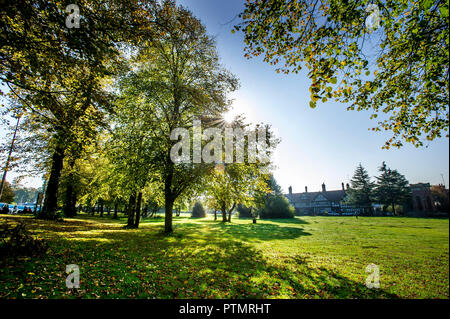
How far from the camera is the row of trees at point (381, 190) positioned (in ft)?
189

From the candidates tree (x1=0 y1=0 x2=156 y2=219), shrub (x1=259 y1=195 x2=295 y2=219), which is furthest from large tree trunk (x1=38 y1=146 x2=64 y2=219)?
shrub (x1=259 y1=195 x2=295 y2=219)

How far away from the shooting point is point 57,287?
474 cm

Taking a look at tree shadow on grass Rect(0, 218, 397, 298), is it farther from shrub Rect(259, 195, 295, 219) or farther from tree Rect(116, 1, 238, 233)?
shrub Rect(259, 195, 295, 219)

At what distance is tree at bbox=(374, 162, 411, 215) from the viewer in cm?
5744

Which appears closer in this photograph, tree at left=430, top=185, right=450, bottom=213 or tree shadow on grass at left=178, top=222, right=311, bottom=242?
tree at left=430, top=185, right=450, bottom=213

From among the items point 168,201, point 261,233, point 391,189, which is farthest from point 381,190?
point 168,201

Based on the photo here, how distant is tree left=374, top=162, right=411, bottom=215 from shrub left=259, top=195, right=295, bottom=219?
117ft

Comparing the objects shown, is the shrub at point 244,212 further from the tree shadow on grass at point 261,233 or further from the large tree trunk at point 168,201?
the large tree trunk at point 168,201

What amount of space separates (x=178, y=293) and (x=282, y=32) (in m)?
8.80

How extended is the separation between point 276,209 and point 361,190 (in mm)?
38568

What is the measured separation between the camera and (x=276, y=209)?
48812 mm

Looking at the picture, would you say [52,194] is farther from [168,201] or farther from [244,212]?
[244,212]
